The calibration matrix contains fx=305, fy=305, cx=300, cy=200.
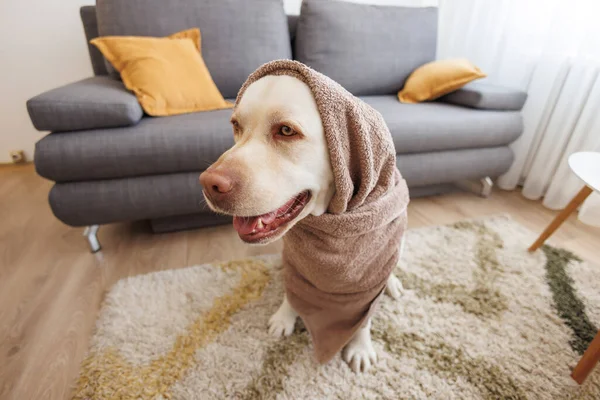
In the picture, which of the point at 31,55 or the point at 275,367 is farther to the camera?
the point at 31,55

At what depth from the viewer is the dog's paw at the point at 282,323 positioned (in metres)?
0.91

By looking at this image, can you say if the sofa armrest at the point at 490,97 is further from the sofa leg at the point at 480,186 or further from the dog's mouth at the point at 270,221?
the dog's mouth at the point at 270,221

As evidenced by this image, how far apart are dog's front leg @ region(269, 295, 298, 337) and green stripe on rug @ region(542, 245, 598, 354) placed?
822 millimetres

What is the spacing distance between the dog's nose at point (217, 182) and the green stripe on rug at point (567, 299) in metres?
1.09

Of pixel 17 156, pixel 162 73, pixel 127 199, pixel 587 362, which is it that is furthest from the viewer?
pixel 17 156

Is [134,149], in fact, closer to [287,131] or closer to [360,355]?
[287,131]

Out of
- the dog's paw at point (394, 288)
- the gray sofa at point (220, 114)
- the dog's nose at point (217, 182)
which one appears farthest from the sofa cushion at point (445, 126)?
the dog's nose at point (217, 182)

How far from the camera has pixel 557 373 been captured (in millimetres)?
824

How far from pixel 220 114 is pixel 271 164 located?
87 centimetres

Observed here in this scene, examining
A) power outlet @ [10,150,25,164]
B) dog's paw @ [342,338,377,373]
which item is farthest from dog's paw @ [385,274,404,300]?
power outlet @ [10,150,25,164]

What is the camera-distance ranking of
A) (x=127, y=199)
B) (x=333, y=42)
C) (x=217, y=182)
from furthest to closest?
(x=333, y=42)
(x=127, y=199)
(x=217, y=182)

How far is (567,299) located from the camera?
3.44 feet

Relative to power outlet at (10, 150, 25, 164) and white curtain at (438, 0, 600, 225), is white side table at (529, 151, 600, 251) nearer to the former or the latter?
white curtain at (438, 0, 600, 225)

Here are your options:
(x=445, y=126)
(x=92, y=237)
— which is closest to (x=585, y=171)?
(x=445, y=126)
